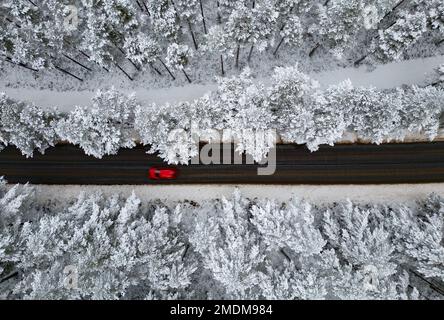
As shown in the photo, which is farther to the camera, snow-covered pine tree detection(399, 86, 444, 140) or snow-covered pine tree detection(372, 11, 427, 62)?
snow-covered pine tree detection(372, 11, 427, 62)

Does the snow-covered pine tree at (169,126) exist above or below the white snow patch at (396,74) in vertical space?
below

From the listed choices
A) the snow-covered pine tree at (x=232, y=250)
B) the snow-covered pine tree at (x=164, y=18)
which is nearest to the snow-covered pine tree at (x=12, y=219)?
the snow-covered pine tree at (x=232, y=250)

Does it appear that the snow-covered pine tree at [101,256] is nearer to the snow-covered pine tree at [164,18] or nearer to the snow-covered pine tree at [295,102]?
the snow-covered pine tree at [295,102]

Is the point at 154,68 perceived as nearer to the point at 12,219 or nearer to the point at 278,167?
the point at 278,167

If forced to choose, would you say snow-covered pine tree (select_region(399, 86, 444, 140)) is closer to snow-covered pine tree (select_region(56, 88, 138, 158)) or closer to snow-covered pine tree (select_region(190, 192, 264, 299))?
snow-covered pine tree (select_region(190, 192, 264, 299))

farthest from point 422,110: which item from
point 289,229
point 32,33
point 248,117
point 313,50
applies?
point 32,33

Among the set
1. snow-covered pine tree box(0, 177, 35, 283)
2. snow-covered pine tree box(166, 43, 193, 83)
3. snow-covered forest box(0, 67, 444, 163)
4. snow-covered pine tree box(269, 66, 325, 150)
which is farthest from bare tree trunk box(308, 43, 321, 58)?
snow-covered pine tree box(0, 177, 35, 283)

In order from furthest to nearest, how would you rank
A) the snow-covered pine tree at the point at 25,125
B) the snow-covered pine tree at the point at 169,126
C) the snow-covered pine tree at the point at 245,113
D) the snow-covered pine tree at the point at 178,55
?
the snow-covered pine tree at the point at 178,55 → the snow-covered pine tree at the point at 25,125 → the snow-covered pine tree at the point at 169,126 → the snow-covered pine tree at the point at 245,113
